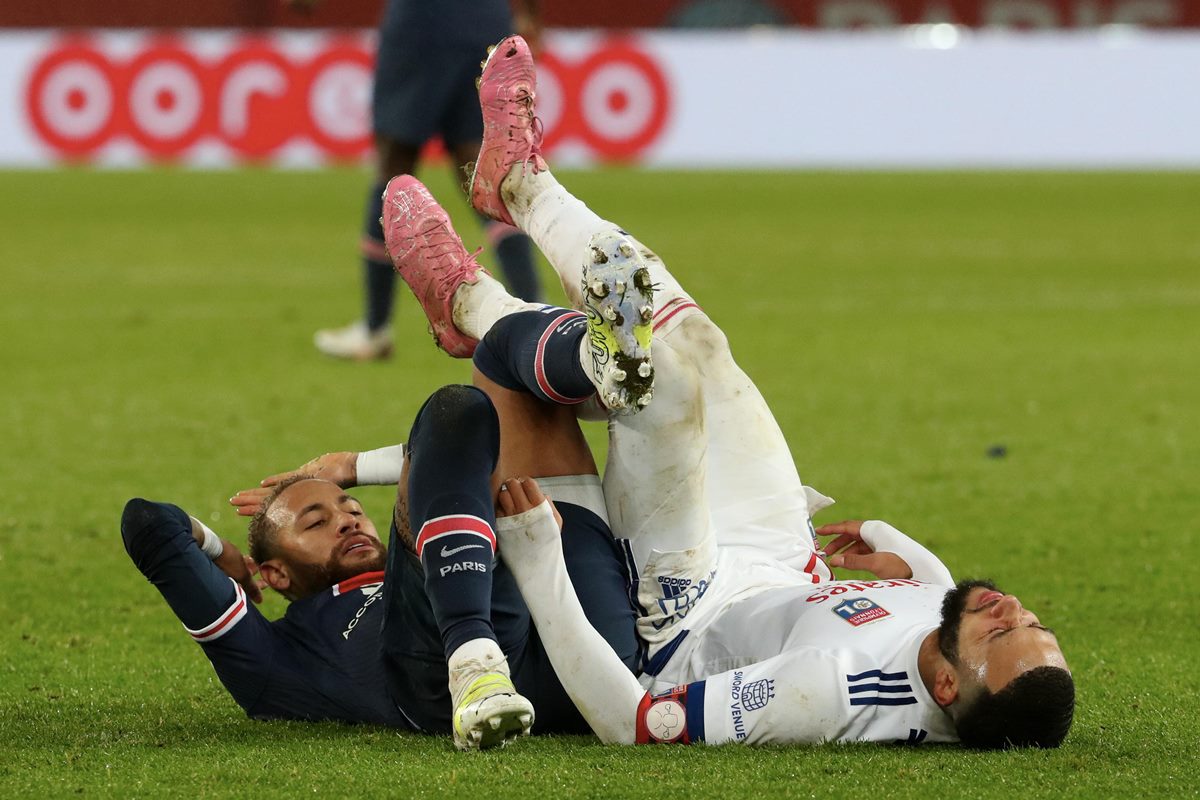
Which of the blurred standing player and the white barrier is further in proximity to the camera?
the white barrier

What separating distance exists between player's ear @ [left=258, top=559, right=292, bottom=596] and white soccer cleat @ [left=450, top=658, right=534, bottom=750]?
0.66 meters

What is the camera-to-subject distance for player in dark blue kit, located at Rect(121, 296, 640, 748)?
2.65m

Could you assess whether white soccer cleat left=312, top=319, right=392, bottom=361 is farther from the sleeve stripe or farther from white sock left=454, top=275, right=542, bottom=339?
the sleeve stripe

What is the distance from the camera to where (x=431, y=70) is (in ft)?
22.2

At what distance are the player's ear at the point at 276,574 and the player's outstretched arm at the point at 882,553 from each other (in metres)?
0.94

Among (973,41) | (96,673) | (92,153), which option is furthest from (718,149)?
(96,673)

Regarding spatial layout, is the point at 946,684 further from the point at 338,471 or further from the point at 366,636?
the point at 338,471

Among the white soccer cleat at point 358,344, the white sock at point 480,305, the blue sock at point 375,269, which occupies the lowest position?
the white soccer cleat at point 358,344

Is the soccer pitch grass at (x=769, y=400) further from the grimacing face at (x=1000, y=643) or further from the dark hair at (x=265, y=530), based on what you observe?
the dark hair at (x=265, y=530)

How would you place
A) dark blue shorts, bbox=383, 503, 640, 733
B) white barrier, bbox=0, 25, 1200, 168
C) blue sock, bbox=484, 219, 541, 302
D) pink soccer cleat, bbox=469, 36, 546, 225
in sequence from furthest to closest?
white barrier, bbox=0, 25, 1200, 168
blue sock, bbox=484, 219, 541, 302
pink soccer cleat, bbox=469, 36, 546, 225
dark blue shorts, bbox=383, 503, 640, 733

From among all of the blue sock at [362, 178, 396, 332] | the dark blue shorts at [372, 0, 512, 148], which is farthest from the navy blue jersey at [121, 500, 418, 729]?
the dark blue shorts at [372, 0, 512, 148]

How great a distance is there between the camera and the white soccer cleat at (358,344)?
23.6 ft

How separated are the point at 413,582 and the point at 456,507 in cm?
20

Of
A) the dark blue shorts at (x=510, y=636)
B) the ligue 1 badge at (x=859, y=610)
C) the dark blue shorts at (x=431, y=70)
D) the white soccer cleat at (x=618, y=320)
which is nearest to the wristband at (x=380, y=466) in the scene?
the dark blue shorts at (x=510, y=636)
